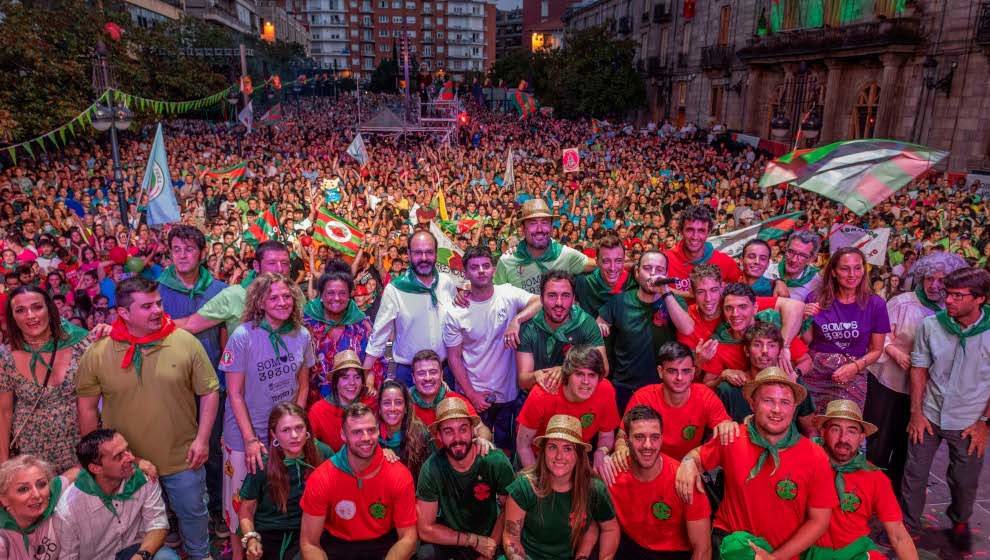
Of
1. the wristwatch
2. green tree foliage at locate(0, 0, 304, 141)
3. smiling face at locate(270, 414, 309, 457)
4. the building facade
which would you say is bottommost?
the wristwatch

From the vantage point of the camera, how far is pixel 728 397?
4.11 metres

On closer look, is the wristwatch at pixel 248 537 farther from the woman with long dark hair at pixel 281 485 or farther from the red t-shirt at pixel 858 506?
the red t-shirt at pixel 858 506

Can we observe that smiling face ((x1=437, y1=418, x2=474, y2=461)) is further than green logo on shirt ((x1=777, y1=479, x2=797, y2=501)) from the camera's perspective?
Yes

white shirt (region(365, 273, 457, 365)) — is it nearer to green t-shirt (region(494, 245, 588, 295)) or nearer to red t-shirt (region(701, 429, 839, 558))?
green t-shirt (region(494, 245, 588, 295))

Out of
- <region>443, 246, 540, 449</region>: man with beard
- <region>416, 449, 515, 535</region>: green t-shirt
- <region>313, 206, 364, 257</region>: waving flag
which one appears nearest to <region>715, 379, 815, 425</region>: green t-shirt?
<region>443, 246, 540, 449</region>: man with beard

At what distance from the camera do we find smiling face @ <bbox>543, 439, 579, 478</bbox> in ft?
11.2

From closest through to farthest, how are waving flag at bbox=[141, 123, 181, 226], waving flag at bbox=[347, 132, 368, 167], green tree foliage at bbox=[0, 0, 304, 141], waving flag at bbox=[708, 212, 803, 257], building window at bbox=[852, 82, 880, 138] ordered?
waving flag at bbox=[708, 212, 803, 257] < waving flag at bbox=[141, 123, 181, 226] < waving flag at bbox=[347, 132, 368, 167] < green tree foliage at bbox=[0, 0, 304, 141] < building window at bbox=[852, 82, 880, 138]

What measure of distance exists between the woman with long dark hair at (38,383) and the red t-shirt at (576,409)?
276 cm

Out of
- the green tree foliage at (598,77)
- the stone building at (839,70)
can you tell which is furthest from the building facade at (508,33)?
the stone building at (839,70)

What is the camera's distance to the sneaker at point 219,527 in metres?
4.64

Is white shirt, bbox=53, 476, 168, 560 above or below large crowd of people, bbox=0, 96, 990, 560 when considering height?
below

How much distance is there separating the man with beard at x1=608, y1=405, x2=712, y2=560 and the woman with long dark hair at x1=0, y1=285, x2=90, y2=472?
10.8 ft

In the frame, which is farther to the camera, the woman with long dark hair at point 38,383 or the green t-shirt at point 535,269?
the green t-shirt at point 535,269

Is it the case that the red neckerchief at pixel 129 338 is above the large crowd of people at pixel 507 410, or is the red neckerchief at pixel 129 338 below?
above
